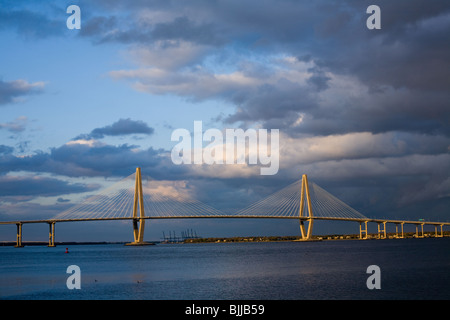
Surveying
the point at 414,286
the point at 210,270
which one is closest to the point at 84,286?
the point at 210,270

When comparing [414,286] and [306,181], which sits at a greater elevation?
[306,181]

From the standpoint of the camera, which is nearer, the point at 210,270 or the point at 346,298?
the point at 346,298

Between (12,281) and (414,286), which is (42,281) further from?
(414,286)
